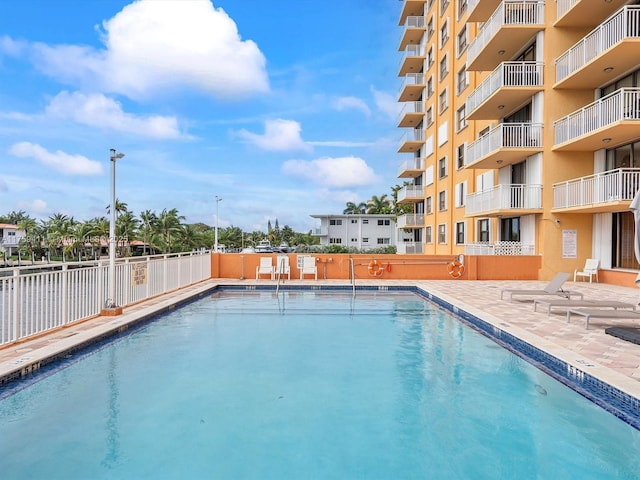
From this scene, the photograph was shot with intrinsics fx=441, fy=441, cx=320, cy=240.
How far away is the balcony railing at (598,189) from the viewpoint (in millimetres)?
12789

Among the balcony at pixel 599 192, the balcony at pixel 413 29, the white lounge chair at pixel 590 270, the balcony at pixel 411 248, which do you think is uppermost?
the balcony at pixel 413 29

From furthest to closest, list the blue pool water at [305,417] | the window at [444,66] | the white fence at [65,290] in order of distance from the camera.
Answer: the window at [444,66] → the white fence at [65,290] → the blue pool water at [305,417]

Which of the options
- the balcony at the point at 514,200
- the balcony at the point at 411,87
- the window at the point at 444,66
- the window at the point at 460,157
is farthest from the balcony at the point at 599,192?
the balcony at the point at 411,87

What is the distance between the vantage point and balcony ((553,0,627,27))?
14406 mm

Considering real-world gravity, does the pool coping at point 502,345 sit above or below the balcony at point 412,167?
below

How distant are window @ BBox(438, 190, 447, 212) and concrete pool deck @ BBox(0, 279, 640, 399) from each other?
15.4m

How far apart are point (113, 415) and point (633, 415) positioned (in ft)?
17.5

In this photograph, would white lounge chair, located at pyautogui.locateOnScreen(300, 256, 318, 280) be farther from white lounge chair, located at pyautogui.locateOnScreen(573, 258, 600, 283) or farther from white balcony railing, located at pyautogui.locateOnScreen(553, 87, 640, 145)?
white balcony railing, located at pyautogui.locateOnScreen(553, 87, 640, 145)

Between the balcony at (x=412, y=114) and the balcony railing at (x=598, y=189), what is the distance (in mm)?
18691

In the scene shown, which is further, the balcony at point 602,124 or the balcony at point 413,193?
the balcony at point 413,193

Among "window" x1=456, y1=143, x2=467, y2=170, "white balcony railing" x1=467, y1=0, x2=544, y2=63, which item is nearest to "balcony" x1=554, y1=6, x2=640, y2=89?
"white balcony railing" x1=467, y1=0, x2=544, y2=63

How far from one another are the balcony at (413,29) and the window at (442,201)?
1330 cm

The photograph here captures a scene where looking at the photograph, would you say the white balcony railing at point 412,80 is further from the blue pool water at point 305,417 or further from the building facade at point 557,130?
the blue pool water at point 305,417

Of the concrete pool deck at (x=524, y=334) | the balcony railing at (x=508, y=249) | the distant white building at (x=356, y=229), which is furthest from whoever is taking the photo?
the distant white building at (x=356, y=229)
